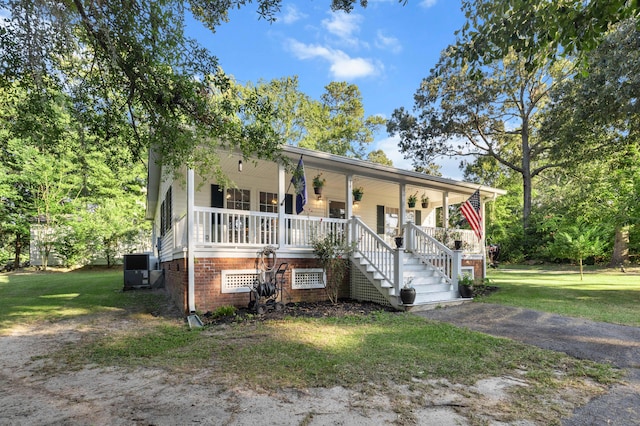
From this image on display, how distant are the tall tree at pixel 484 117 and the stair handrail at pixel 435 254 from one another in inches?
631

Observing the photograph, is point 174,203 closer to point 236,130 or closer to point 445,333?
point 236,130

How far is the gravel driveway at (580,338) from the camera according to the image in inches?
123

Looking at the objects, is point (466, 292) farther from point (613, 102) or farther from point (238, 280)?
point (613, 102)

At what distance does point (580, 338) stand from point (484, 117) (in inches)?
911

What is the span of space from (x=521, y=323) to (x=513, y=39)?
195 inches

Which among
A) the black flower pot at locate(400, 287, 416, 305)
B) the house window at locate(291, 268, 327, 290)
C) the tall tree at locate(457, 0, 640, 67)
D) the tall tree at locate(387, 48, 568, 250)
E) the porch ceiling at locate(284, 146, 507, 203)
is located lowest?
the black flower pot at locate(400, 287, 416, 305)

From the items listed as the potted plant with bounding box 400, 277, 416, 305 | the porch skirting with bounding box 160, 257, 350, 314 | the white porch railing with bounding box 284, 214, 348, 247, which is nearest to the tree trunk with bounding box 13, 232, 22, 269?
the porch skirting with bounding box 160, 257, 350, 314

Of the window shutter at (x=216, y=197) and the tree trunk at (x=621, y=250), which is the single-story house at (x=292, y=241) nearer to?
the window shutter at (x=216, y=197)

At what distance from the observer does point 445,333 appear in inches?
232

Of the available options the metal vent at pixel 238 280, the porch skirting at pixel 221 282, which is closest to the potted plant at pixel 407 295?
the porch skirting at pixel 221 282

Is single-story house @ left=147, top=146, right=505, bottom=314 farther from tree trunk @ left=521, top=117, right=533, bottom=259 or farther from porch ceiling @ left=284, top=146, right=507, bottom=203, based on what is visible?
tree trunk @ left=521, top=117, right=533, bottom=259

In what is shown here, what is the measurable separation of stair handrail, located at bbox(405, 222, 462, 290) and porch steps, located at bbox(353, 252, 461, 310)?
0.19 metres

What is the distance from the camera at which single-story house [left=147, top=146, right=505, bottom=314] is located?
25.1ft

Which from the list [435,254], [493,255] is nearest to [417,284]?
[435,254]
